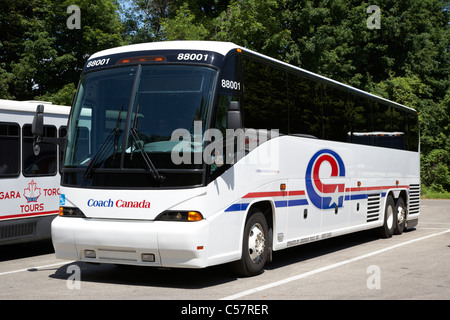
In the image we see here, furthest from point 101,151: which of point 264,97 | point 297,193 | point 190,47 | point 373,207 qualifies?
point 373,207

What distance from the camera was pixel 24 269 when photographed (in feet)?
33.4

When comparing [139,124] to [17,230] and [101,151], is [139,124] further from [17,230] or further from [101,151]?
[17,230]

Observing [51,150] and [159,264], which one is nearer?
[159,264]

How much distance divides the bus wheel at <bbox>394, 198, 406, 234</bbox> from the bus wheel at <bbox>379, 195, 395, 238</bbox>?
25 centimetres

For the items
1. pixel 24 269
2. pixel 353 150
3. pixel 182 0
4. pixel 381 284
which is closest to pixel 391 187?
pixel 353 150

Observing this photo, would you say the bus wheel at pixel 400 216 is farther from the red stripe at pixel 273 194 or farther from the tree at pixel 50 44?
the tree at pixel 50 44

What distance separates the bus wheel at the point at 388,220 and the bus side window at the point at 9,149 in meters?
8.84

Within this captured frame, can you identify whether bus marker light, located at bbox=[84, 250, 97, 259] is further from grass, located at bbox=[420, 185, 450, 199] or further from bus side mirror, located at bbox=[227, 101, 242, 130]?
grass, located at bbox=[420, 185, 450, 199]

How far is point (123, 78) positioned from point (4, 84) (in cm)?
1989

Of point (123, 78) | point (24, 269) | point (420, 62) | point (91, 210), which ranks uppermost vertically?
point (420, 62)

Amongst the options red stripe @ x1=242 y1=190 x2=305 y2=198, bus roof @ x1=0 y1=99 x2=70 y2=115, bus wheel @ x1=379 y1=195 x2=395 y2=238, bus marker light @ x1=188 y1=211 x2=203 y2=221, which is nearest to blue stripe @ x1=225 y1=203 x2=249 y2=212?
red stripe @ x1=242 y1=190 x2=305 y2=198
